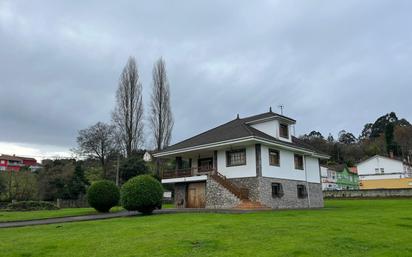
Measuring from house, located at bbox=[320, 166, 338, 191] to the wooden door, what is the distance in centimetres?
4599

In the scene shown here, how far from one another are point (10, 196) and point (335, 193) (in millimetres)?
38930

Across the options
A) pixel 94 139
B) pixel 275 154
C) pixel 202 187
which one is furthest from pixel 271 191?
pixel 94 139

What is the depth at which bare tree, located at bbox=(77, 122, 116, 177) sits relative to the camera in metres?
49.5

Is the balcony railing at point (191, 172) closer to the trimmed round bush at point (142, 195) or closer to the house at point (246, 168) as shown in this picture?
the house at point (246, 168)

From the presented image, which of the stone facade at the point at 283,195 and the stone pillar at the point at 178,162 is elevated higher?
the stone pillar at the point at 178,162

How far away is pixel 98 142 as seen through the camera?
49.8m

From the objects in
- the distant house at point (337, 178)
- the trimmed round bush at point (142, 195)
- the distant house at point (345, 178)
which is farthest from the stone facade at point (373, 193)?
the trimmed round bush at point (142, 195)

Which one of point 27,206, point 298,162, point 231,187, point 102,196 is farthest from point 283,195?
point 27,206

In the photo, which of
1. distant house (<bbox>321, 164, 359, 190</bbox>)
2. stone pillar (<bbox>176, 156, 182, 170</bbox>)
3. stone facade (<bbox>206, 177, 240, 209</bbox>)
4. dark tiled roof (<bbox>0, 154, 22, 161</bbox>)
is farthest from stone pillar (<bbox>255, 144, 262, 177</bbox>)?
dark tiled roof (<bbox>0, 154, 22, 161</bbox>)

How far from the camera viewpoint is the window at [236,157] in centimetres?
2644

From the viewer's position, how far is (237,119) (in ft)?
106

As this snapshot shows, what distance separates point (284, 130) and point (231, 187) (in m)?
7.74

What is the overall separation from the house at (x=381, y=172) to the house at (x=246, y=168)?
114 ft

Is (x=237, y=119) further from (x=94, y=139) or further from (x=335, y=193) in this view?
(x=94, y=139)
